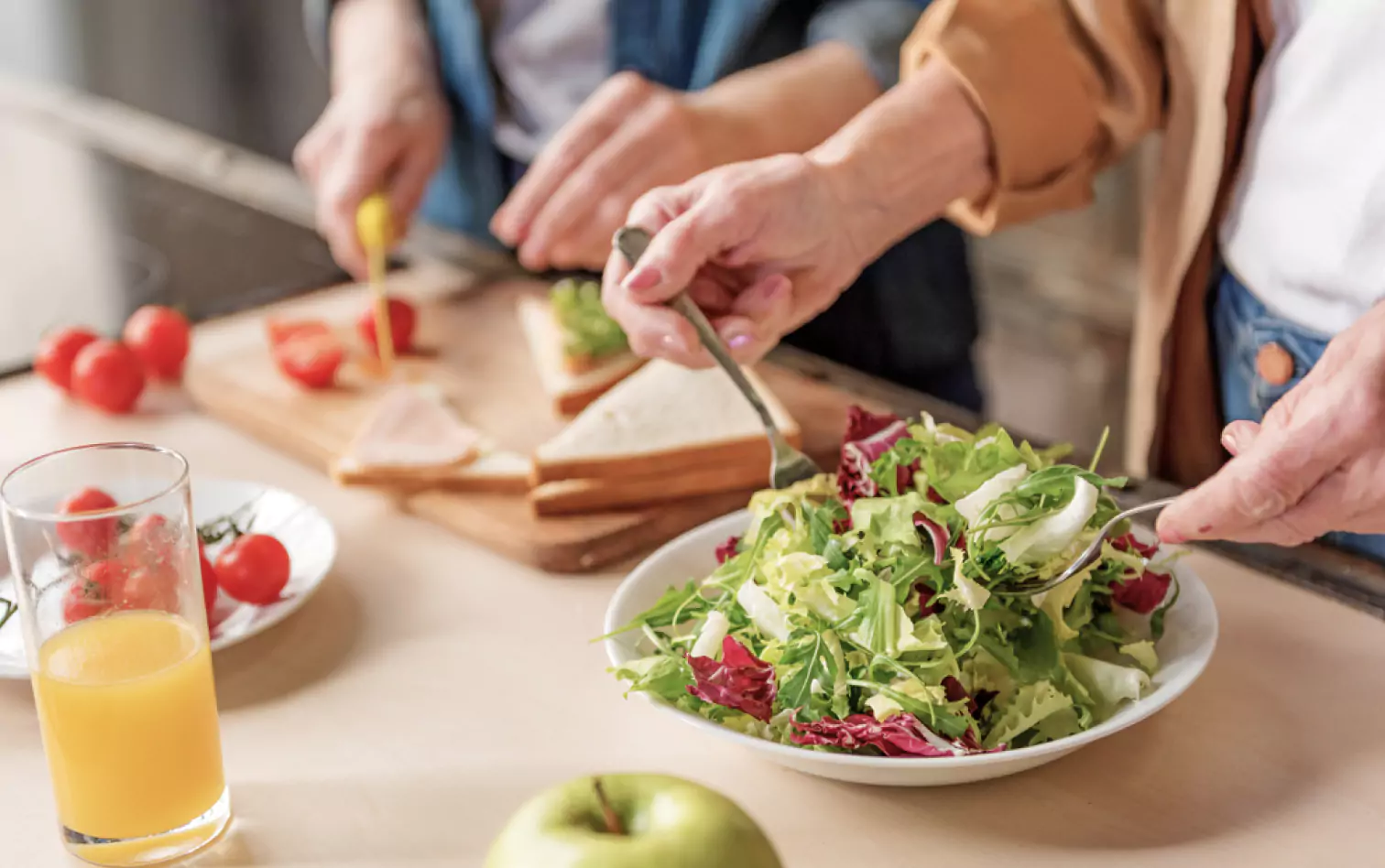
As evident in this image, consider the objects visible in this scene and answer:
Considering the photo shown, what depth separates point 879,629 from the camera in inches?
41.1

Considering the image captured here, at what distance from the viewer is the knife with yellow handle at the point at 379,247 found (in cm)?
194

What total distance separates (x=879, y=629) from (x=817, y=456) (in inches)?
25.1

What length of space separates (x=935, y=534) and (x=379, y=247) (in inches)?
48.3

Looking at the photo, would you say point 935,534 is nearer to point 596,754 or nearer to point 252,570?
point 596,754

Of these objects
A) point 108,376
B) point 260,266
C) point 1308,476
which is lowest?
point 260,266

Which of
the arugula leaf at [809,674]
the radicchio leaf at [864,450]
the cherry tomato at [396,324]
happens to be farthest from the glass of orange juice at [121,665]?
the cherry tomato at [396,324]

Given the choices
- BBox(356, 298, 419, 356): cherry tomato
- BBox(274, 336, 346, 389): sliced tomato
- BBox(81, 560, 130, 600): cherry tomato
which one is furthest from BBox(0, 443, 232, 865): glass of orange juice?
BBox(356, 298, 419, 356): cherry tomato

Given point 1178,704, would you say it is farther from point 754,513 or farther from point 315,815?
point 315,815

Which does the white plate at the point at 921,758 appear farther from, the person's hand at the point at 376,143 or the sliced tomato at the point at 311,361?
the person's hand at the point at 376,143

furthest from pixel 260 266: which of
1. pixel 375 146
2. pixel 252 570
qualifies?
pixel 252 570

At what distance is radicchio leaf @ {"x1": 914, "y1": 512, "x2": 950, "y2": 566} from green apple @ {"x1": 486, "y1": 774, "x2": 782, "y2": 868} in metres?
0.31

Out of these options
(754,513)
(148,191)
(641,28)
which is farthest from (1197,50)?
(148,191)

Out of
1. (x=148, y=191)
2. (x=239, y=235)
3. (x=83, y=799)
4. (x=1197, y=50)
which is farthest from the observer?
(x=148, y=191)

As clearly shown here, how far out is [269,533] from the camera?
1.47 metres
